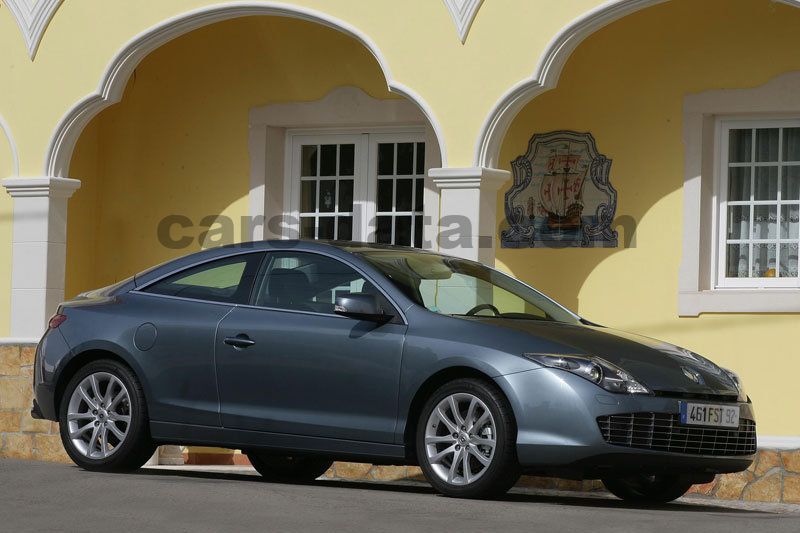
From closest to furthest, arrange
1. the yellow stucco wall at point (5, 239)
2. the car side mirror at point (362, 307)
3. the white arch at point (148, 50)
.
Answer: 1. the car side mirror at point (362, 307)
2. the white arch at point (148, 50)
3. the yellow stucco wall at point (5, 239)

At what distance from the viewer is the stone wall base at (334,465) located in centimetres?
1107

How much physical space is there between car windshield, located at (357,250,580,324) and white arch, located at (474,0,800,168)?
218 centimetres

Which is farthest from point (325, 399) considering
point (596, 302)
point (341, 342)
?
point (596, 302)

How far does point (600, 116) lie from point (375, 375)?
18.3 ft

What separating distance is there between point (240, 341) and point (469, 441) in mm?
1609

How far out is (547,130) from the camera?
1349cm

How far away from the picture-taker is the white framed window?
504 inches

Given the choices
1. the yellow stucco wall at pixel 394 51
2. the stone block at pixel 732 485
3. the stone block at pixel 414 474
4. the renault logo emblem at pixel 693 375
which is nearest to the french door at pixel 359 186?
the yellow stucco wall at pixel 394 51

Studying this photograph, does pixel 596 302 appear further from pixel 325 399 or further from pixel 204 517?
Answer: pixel 204 517

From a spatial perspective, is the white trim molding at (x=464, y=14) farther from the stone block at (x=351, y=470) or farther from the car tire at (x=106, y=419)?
the car tire at (x=106, y=419)

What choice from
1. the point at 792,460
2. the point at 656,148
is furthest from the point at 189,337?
the point at 656,148

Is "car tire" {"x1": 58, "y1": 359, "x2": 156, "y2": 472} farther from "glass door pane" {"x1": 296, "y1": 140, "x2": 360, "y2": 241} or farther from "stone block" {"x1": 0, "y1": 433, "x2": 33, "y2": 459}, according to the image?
"glass door pane" {"x1": 296, "y1": 140, "x2": 360, "y2": 241}

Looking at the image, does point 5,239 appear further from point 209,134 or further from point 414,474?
point 414,474

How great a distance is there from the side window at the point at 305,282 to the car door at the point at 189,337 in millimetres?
128
